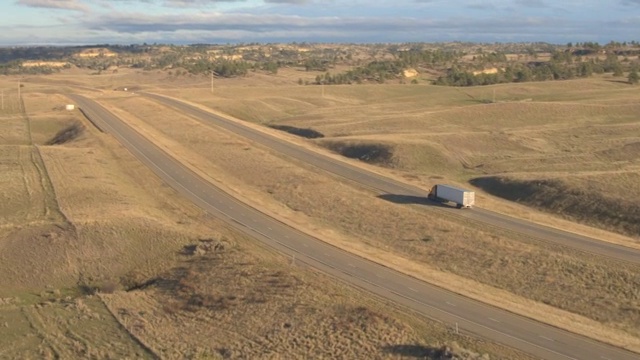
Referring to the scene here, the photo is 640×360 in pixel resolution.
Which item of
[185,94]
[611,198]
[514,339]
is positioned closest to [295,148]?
[611,198]

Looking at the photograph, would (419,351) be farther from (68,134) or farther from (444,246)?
(68,134)

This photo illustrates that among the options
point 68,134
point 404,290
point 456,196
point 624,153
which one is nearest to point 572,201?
point 456,196

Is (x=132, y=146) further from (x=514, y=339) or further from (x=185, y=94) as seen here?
(x=185, y=94)

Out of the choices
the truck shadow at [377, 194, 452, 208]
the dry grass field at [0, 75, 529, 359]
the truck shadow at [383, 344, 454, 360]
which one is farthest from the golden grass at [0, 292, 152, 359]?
the truck shadow at [377, 194, 452, 208]

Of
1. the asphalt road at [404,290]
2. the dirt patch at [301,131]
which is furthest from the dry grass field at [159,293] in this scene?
the dirt patch at [301,131]

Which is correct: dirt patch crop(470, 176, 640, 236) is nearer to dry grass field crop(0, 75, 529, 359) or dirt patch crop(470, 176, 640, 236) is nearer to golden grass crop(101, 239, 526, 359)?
dry grass field crop(0, 75, 529, 359)

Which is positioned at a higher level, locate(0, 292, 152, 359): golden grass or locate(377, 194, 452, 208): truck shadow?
locate(377, 194, 452, 208): truck shadow

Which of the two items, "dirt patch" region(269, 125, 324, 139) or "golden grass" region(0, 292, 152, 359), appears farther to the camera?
"dirt patch" region(269, 125, 324, 139)
